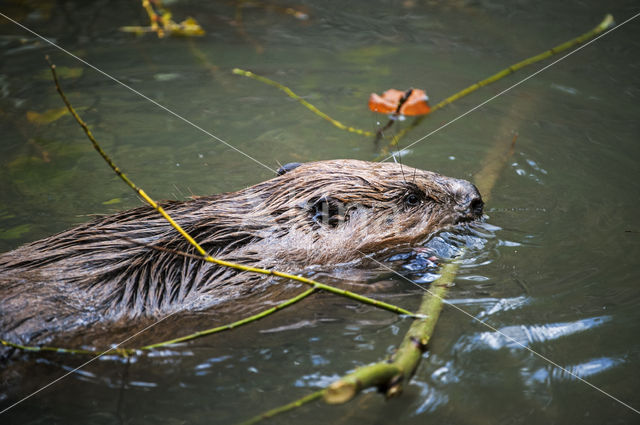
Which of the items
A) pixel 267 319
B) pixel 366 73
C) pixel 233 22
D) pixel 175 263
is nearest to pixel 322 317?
pixel 267 319

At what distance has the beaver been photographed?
2658 millimetres

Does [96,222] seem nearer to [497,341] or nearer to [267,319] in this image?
[267,319]

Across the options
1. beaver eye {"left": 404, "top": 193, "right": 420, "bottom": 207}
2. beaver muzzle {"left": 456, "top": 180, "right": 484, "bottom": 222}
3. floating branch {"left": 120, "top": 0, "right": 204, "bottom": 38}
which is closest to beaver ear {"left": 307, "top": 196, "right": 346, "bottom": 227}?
beaver eye {"left": 404, "top": 193, "right": 420, "bottom": 207}

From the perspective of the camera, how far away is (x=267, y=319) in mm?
3158

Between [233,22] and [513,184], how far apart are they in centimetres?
427

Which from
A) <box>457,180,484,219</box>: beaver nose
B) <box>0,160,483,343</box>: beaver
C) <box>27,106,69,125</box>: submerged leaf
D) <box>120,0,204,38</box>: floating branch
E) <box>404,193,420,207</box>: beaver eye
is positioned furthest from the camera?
<box>120,0,204,38</box>: floating branch

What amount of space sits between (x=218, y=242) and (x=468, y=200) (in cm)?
165

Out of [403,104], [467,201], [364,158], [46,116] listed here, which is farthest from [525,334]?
[46,116]

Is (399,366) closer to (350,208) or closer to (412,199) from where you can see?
(350,208)

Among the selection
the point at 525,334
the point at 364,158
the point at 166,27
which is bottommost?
the point at 525,334

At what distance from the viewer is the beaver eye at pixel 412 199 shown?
3.67m

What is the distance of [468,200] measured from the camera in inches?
148

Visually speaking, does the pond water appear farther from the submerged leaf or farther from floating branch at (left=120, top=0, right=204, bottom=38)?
floating branch at (left=120, top=0, right=204, bottom=38)

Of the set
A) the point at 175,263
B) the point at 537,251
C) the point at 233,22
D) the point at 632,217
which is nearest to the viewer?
the point at 175,263
